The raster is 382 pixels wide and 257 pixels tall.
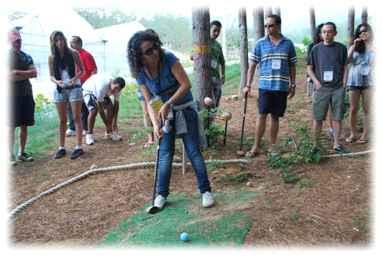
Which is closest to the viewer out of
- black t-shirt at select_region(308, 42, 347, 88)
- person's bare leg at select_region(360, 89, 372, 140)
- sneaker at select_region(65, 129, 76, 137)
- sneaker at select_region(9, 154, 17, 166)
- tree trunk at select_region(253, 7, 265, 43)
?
black t-shirt at select_region(308, 42, 347, 88)

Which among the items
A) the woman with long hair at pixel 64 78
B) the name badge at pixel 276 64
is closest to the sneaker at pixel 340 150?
the name badge at pixel 276 64

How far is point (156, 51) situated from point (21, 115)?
8.55ft

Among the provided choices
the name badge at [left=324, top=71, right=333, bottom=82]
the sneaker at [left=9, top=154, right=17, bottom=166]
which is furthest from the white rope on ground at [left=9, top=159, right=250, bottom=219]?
the name badge at [left=324, top=71, right=333, bottom=82]

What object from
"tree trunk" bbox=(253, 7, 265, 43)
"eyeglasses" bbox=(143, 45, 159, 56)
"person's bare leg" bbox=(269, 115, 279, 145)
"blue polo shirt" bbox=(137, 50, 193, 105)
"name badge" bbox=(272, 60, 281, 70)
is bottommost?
"person's bare leg" bbox=(269, 115, 279, 145)

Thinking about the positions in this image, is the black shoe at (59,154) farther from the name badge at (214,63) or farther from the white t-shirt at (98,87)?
the name badge at (214,63)

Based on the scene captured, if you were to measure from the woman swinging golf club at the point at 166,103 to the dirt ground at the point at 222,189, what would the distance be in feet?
1.45

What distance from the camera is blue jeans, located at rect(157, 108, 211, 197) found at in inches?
132

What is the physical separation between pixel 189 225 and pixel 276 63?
2.06 meters

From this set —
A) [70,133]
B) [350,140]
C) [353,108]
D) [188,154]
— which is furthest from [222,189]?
[70,133]

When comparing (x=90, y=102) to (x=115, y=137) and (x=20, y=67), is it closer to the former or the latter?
(x=115, y=137)

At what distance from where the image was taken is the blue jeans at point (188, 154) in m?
3.36

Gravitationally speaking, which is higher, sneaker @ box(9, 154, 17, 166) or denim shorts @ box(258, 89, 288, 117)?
denim shorts @ box(258, 89, 288, 117)

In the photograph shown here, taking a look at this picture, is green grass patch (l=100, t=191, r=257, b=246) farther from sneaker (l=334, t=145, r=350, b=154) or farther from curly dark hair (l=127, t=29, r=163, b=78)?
sneaker (l=334, t=145, r=350, b=154)

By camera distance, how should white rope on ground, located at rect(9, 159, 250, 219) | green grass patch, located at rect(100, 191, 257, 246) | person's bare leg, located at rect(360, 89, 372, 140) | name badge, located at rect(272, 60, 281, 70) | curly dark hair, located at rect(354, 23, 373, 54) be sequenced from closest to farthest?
green grass patch, located at rect(100, 191, 257, 246) < white rope on ground, located at rect(9, 159, 250, 219) < name badge, located at rect(272, 60, 281, 70) < curly dark hair, located at rect(354, 23, 373, 54) < person's bare leg, located at rect(360, 89, 372, 140)
